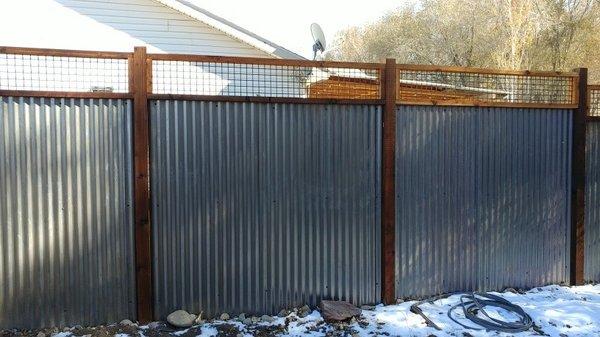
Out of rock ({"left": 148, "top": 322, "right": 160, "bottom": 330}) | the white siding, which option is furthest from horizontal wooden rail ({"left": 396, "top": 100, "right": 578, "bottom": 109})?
the white siding

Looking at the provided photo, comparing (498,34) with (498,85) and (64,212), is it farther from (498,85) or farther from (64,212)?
(64,212)

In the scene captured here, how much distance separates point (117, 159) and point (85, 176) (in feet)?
0.91

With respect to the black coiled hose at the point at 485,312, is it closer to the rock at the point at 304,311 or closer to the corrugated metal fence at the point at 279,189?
the corrugated metal fence at the point at 279,189

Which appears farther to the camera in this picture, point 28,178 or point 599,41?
point 599,41

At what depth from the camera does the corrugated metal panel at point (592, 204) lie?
508cm

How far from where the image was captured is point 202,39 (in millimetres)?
7434

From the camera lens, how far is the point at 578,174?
4.98 metres

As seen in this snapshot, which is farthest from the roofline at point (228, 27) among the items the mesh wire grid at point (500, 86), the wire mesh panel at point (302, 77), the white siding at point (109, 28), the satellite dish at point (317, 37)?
the mesh wire grid at point (500, 86)

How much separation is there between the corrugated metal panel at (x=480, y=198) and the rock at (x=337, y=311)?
0.59 metres

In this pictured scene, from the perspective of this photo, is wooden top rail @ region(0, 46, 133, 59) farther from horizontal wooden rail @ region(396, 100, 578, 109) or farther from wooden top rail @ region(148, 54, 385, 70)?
horizontal wooden rail @ region(396, 100, 578, 109)

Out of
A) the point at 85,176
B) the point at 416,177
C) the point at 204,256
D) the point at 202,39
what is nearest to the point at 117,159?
the point at 85,176

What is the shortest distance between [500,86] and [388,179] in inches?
66.7

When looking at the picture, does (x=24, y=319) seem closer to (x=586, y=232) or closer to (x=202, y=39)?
(x=202, y=39)

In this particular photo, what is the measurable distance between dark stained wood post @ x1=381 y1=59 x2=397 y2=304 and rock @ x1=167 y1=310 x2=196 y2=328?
178 centimetres
